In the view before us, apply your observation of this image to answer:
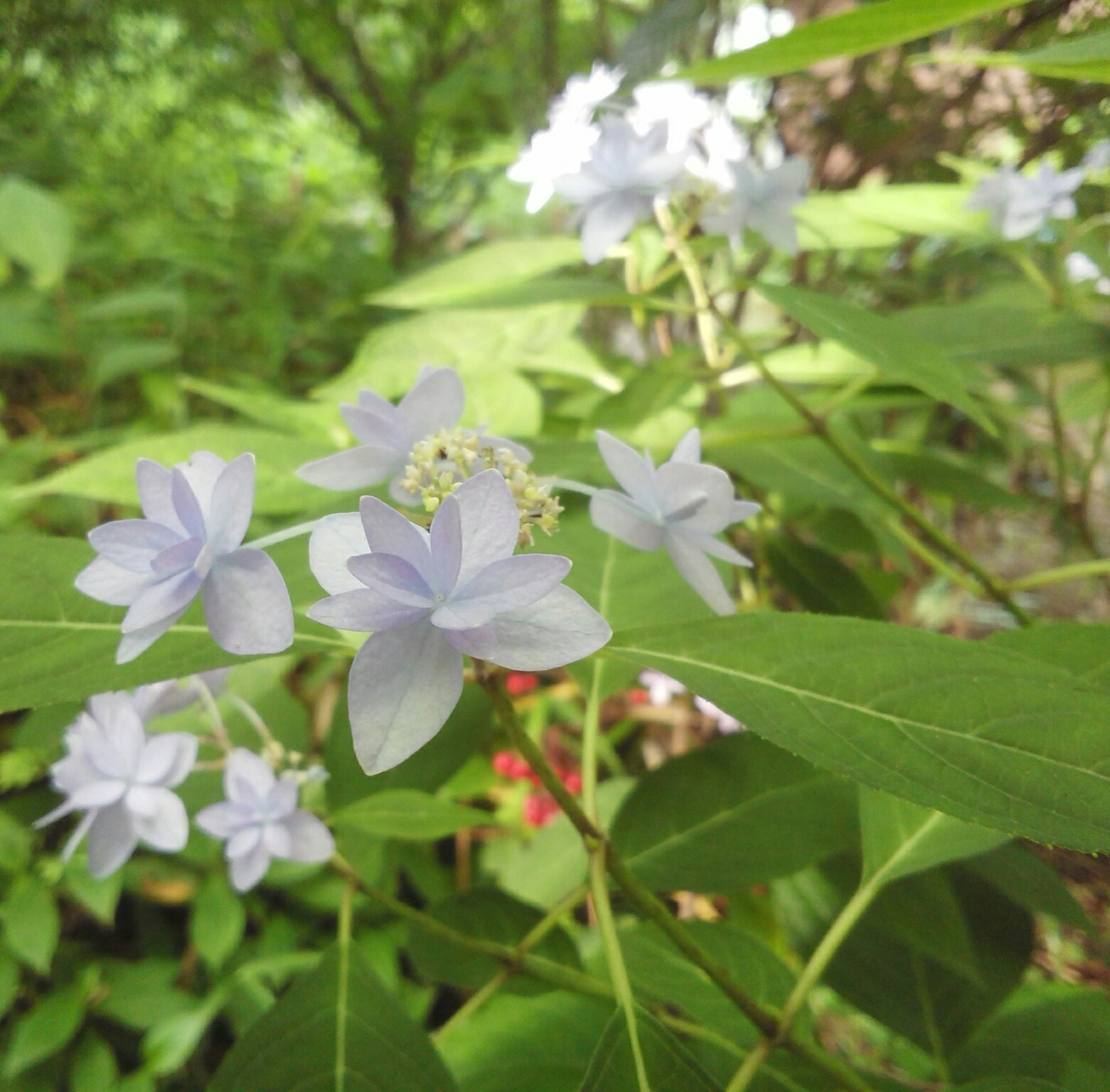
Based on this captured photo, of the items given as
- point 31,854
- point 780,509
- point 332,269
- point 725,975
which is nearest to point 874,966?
point 725,975

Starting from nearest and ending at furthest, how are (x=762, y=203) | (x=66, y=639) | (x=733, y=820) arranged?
(x=66, y=639) → (x=733, y=820) → (x=762, y=203)

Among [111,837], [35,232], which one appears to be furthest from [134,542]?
[35,232]

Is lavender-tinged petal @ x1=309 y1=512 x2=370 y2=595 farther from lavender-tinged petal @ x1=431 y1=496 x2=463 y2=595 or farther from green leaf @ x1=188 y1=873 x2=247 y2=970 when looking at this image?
green leaf @ x1=188 y1=873 x2=247 y2=970

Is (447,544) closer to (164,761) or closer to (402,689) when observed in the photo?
(402,689)

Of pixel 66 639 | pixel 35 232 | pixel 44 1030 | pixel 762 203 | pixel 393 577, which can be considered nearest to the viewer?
pixel 393 577

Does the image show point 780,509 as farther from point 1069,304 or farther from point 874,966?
point 874,966

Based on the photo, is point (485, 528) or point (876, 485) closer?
point (485, 528)

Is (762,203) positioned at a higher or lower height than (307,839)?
higher

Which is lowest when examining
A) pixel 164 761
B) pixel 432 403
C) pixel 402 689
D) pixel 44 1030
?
pixel 44 1030
